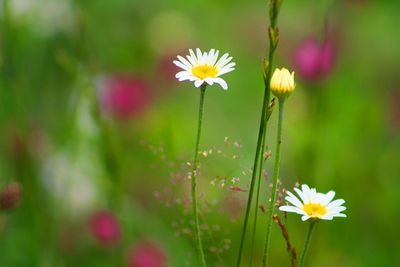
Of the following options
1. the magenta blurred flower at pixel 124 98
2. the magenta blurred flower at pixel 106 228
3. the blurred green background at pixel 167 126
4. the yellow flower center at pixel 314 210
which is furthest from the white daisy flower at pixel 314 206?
the magenta blurred flower at pixel 124 98

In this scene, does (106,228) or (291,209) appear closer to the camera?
(291,209)

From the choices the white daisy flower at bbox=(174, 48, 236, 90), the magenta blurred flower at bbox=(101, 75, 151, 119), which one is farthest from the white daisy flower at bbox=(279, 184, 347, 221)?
the magenta blurred flower at bbox=(101, 75, 151, 119)

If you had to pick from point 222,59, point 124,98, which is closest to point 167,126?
point 124,98

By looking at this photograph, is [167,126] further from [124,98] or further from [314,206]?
[314,206]

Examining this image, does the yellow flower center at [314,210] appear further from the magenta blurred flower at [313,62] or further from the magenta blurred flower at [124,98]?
the magenta blurred flower at [124,98]

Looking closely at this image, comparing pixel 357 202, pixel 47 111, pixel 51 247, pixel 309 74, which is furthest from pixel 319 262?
pixel 47 111

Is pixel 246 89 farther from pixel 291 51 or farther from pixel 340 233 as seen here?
pixel 340 233
